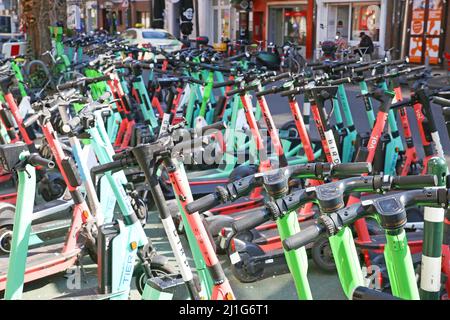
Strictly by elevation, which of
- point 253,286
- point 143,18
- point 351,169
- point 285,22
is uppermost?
point 143,18

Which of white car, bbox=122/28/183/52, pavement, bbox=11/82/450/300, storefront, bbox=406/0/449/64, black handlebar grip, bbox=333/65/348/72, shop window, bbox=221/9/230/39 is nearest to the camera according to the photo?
pavement, bbox=11/82/450/300

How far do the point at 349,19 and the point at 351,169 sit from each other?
1932cm

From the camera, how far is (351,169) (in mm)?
2432

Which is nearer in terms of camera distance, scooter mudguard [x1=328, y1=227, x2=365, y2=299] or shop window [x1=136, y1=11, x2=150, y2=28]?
scooter mudguard [x1=328, y1=227, x2=365, y2=299]

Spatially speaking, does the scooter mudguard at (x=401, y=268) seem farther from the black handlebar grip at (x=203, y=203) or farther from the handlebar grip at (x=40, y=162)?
the handlebar grip at (x=40, y=162)

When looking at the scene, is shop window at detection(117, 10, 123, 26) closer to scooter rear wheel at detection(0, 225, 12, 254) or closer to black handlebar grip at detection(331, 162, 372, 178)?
scooter rear wheel at detection(0, 225, 12, 254)

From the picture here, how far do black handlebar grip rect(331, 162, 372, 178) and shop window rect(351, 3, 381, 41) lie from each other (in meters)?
17.8

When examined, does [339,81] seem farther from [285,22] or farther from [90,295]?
[285,22]

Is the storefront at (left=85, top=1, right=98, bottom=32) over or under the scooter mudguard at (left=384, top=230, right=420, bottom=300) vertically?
over

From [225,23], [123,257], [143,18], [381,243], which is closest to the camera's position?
[123,257]

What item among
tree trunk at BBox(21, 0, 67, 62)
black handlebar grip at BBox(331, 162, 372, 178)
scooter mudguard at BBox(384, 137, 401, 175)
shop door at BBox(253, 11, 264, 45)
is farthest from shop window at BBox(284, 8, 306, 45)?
black handlebar grip at BBox(331, 162, 372, 178)

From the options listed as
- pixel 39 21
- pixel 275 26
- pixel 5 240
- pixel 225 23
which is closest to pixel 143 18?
pixel 225 23

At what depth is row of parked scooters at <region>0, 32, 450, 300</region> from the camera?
7.33 feet

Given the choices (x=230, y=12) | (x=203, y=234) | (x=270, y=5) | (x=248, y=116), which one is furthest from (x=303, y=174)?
(x=230, y=12)
